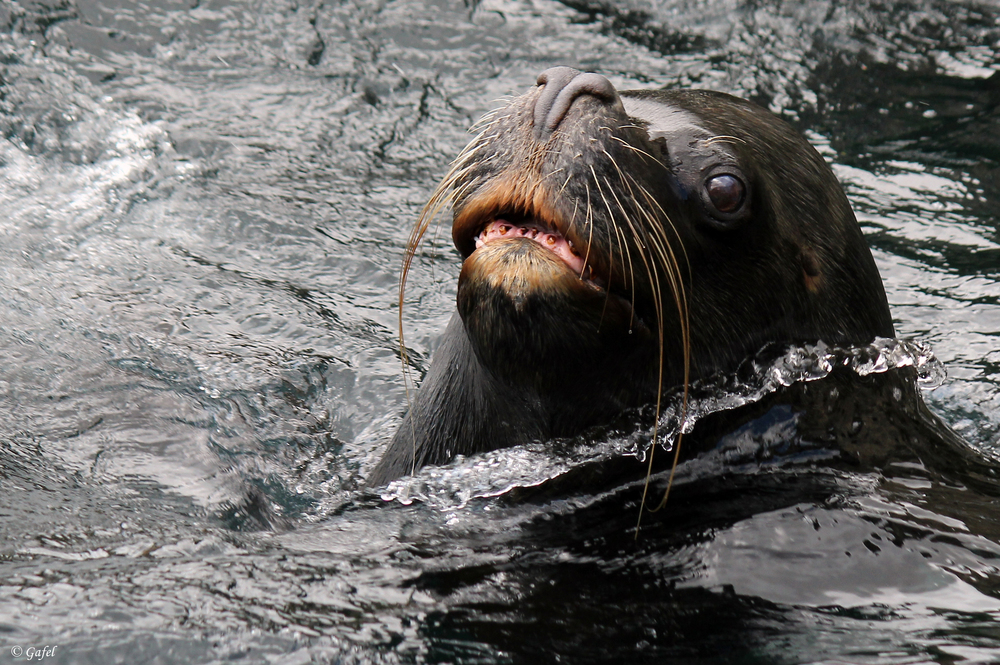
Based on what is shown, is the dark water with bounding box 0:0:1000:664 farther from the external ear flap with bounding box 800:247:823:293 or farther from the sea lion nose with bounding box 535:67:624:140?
the sea lion nose with bounding box 535:67:624:140

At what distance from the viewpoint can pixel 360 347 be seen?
19.1 feet

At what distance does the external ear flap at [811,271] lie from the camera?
353 cm

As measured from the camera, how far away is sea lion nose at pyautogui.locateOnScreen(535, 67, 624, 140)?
10.5 feet

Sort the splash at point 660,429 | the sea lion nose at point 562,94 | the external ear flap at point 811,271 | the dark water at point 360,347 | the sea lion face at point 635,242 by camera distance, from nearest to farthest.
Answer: the dark water at point 360,347, the sea lion face at point 635,242, the sea lion nose at point 562,94, the splash at point 660,429, the external ear flap at point 811,271

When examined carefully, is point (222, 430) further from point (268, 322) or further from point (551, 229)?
point (551, 229)

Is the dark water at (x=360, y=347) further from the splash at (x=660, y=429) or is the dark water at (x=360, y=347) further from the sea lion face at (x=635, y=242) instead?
the sea lion face at (x=635, y=242)

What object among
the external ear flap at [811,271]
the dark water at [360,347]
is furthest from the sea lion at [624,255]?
the dark water at [360,347]

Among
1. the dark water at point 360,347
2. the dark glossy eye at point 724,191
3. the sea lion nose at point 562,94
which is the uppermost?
the sea lion nose at point 562,94

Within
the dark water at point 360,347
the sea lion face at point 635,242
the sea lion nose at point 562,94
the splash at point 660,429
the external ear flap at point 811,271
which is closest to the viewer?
the dark water at point 360,347

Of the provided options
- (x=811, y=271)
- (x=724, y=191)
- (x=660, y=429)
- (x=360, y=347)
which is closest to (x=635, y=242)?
(x=724, y=191)

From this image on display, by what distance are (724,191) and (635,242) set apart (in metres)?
0.36

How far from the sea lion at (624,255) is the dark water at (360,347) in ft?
1.01

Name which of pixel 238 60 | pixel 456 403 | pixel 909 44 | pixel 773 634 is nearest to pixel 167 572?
pixel 456 403

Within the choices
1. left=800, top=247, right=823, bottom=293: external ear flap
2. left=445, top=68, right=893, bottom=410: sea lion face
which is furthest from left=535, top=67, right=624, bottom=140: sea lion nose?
left=800, top=247, right=823, bottom=293: external ear flap
